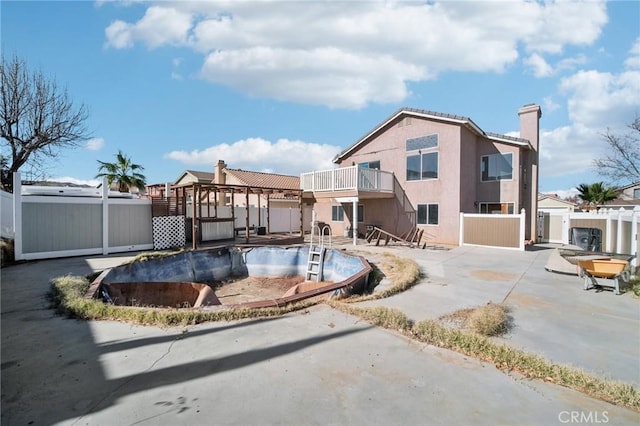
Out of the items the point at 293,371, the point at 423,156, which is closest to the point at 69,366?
the point at 293,371

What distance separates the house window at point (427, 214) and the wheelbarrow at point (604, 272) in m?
9.47

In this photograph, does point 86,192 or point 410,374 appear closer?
point 410,374

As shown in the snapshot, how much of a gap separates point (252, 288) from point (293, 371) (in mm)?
8199

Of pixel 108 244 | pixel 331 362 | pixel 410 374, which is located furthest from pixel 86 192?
pixel 410 374

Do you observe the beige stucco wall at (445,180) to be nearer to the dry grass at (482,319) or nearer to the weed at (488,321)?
the dry grass at (482,319)

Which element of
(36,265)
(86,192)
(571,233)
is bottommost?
(36,265)

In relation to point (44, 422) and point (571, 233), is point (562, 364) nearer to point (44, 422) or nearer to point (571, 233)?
point (44, 422)

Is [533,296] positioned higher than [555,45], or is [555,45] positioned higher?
[555,45]

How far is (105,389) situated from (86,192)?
1222 centimetres

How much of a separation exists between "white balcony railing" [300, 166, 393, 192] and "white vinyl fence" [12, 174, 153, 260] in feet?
28.6

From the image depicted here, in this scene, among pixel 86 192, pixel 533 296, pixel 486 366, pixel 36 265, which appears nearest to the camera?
pixel 486 366

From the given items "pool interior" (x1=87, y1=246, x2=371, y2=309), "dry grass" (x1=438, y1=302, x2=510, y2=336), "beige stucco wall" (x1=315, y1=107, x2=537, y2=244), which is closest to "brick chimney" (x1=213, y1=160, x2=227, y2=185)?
"beige stucco wall" (x1=315, y1=107, x2=537, y2=244)

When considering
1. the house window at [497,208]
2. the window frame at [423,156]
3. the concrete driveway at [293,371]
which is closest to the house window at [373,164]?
the window frame at [423,156]

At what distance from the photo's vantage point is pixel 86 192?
41.1 feet
